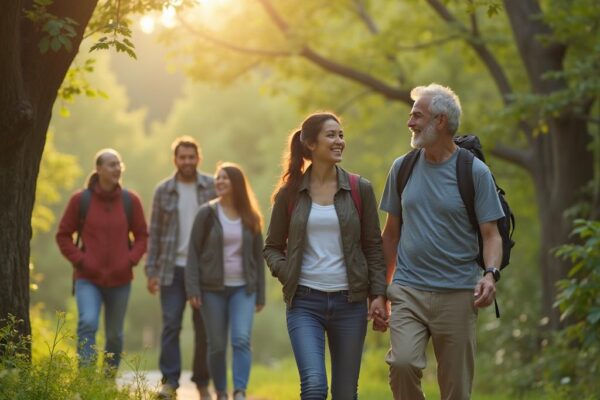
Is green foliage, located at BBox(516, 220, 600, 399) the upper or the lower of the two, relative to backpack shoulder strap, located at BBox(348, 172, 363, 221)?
lower

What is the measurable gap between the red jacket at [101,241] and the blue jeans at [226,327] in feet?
3.17

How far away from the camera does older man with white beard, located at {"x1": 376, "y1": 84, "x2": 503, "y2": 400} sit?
20.6 ft

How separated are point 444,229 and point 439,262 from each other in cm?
19

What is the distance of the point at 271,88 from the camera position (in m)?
19.5

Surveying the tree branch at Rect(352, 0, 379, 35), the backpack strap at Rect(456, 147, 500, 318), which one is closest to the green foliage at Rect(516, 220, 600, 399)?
the backpack strap at Rect(456, 147, 500, 318)

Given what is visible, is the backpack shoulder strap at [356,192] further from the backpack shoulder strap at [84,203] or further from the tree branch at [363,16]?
the tree branch at [363,16]

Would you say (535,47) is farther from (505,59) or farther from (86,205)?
(86,205)

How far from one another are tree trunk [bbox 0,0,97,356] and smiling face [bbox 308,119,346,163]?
2.00 metres

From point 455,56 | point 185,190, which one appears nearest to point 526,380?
point 185,190

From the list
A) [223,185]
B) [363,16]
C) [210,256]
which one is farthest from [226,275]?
[363,16]

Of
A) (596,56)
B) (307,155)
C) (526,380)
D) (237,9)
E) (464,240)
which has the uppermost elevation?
(237,9)

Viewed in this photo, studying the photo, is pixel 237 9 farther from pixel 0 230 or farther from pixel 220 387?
pixel 0 230

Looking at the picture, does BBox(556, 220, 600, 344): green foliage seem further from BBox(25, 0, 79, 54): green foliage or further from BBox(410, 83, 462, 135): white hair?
BBox(25, 0, 79, 54): green foliage

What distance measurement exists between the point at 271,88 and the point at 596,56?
7.61 meters
